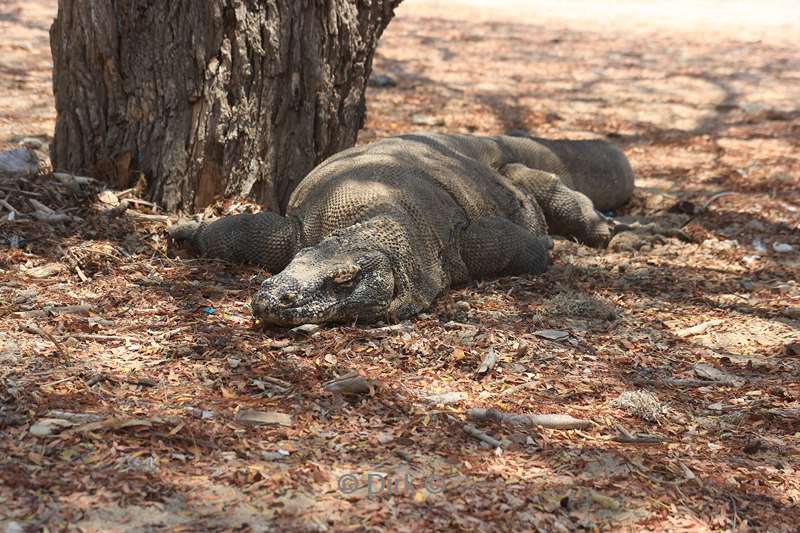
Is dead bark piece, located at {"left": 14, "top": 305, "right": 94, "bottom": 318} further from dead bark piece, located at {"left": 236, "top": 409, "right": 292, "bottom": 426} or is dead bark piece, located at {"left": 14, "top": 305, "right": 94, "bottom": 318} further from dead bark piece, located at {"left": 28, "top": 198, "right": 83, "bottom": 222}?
dead bark piece, located at {"left": 236, "top": 409, "right": 292, "bottom": 426}

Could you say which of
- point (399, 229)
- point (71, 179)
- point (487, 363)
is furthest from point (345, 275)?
point (71, 179)

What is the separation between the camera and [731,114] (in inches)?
383

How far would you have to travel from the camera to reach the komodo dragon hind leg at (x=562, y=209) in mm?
5933

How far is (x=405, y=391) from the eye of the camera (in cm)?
338

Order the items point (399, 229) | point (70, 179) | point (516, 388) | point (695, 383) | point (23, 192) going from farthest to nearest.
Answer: point (70, 179)
point (23, 192)
point (399, 229)
point (695, 383)
point (516, 388)

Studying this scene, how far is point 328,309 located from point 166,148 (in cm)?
174

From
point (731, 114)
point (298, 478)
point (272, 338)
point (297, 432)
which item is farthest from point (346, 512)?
point (731, 114)

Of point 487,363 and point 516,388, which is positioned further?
point 487,363

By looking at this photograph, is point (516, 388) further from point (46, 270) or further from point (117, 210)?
point (117, 210)

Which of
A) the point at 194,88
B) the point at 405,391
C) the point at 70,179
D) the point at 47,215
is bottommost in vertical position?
the point at 405,391

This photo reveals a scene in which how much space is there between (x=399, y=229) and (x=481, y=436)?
1.58 meters

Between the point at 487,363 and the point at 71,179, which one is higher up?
the point at 71,179

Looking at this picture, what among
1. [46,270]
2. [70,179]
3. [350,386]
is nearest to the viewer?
[350,386]

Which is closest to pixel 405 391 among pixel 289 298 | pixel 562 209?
pixel 289 298
